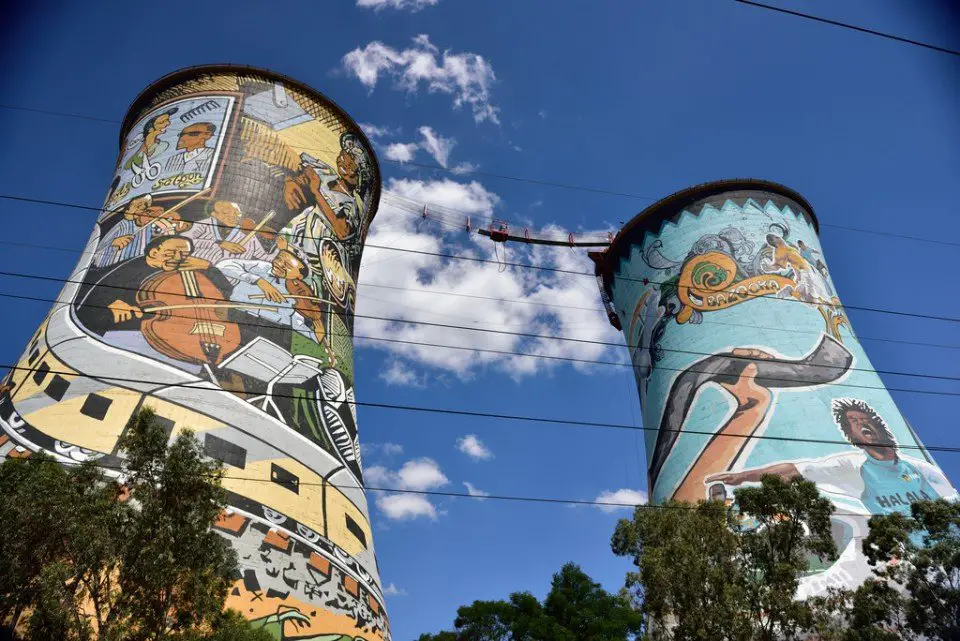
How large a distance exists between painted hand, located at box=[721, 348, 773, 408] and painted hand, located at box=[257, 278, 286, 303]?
1291 cm

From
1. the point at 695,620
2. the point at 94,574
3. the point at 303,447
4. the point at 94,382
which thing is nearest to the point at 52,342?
the point at 94,382

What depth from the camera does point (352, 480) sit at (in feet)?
51.5

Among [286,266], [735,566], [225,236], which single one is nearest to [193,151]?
[225,236]

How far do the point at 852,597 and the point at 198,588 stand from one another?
9044 millimetres

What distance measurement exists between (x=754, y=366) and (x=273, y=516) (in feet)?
46.9

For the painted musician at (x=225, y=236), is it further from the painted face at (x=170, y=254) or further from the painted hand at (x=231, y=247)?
the painted face at (x=170, y=254)

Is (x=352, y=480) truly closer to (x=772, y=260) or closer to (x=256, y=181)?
(x=256, y=181)

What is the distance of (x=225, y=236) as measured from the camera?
1736 cm

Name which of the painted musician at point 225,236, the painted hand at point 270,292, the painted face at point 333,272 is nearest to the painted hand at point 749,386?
the painted face at point 333,272

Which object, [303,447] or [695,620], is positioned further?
[303,447]

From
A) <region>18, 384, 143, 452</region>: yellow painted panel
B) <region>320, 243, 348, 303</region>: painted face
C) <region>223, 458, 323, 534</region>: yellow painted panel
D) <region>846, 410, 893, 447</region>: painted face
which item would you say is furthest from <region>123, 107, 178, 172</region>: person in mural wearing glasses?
<region>846, 410, 893, 447</region>: painted face

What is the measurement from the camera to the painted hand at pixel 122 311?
15.1m

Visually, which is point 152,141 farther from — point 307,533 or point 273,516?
point 307,533

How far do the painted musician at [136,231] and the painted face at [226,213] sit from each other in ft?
2.65
